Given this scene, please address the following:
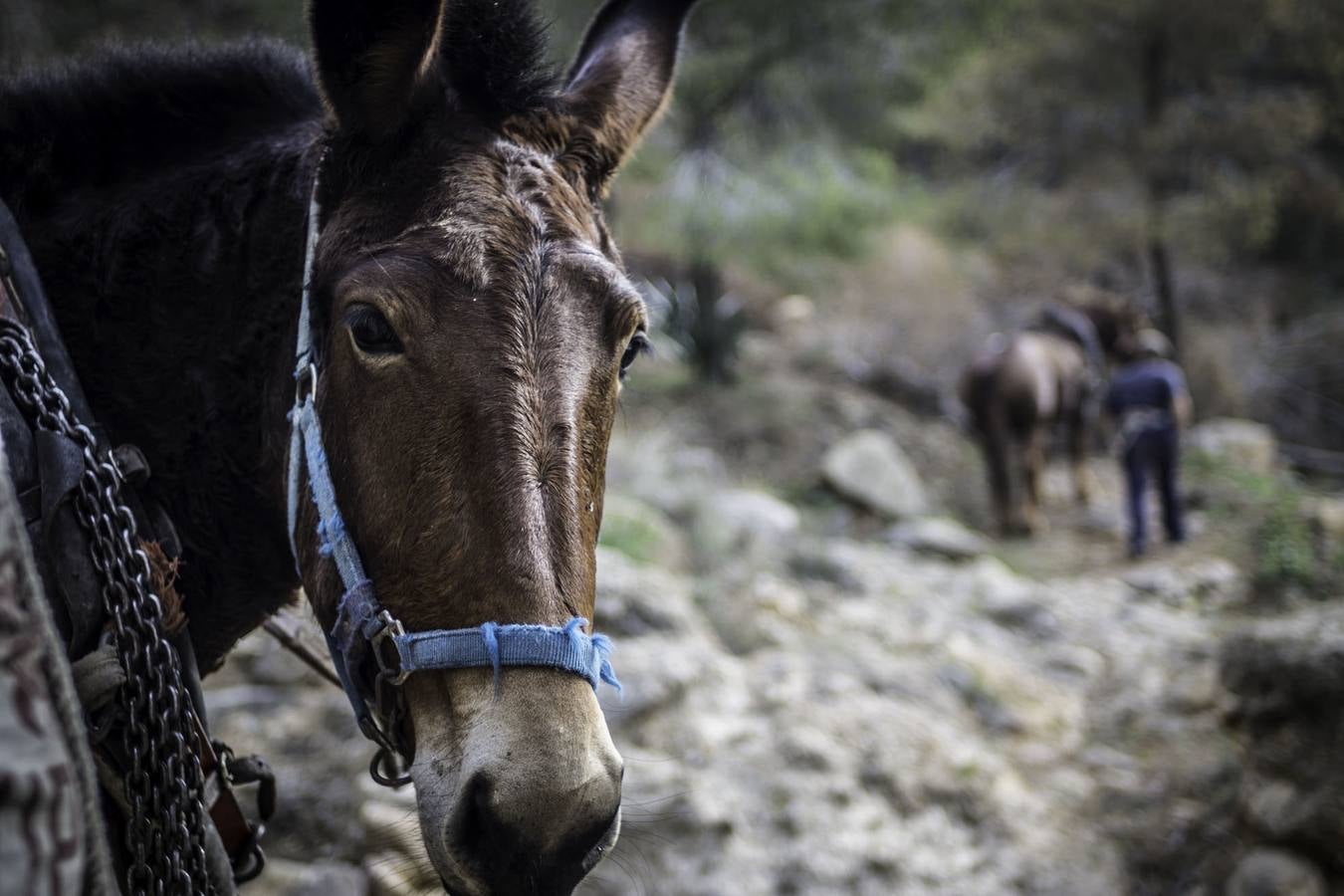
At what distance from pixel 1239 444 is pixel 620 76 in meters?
11.8

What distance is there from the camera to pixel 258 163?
5.99ft

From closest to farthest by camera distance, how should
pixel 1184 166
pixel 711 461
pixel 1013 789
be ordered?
pixel 1013 789, pixel 711 461, pixel 1184 166

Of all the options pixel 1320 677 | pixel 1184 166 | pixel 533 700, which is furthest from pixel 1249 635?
pixel 1184 166

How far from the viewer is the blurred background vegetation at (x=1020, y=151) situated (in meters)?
12.1

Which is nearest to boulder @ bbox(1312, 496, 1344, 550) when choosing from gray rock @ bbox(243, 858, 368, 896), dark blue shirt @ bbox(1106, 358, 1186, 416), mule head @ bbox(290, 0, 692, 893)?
dark blue shirt @ bbox(1106, 358, 1186, 416)

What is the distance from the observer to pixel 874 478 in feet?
33.6

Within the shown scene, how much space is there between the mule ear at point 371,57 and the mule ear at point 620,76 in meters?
0.36

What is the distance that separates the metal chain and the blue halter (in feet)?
0.87

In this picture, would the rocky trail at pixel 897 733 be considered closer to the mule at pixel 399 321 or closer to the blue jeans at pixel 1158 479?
the mule at pixel 399 321

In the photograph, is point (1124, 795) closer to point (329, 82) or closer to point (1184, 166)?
point (329, 82)

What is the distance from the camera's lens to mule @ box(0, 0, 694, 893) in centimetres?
134

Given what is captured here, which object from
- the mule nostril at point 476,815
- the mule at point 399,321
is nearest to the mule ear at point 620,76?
the mule at point 399,321

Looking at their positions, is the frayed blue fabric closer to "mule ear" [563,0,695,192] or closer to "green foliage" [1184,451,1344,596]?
"mule ear" [563,0,695,192]

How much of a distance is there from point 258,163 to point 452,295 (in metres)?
0.69
